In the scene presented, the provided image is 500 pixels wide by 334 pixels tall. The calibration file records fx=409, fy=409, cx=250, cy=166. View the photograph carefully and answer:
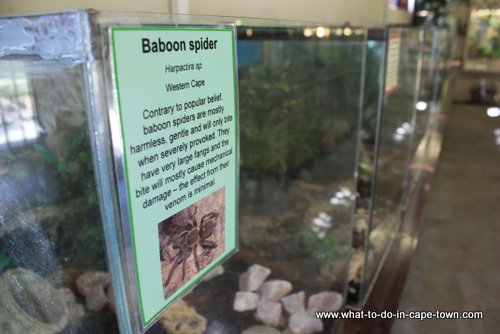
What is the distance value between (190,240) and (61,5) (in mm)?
635

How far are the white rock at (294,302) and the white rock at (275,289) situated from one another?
3 centimetres

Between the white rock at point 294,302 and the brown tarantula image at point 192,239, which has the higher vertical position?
the brown tarantula image at point 192,239

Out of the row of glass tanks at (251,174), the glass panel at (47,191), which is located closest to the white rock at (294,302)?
the row of glass tanks at (251,174)

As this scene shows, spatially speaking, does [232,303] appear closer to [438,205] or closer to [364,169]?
[364,169]

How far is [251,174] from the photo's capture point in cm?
275

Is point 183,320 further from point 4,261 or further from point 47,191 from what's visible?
point 47,191

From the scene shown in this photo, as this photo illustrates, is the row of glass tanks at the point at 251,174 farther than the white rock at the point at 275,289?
No

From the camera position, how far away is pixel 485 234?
3287mm

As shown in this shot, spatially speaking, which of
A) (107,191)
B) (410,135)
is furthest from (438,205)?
(107,191)

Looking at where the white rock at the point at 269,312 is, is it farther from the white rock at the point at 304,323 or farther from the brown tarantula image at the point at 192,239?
the brown tarantula image at the point at 192,239

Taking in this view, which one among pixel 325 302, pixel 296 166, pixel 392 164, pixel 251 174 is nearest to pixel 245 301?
pixel 325 302

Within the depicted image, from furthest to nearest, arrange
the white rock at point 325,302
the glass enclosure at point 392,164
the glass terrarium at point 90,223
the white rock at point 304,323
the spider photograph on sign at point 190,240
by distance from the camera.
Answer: the glass enclosure at point 392,164 < the white rock at point 325,302 < the white rock at point 304,323 < the spider photograph on sign at point 190,240 < the glass terrarium at point 90,223

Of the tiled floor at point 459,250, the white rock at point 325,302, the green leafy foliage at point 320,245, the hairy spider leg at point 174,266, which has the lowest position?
the tiled floor at point 459,250

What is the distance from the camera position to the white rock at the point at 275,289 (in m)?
1.83
